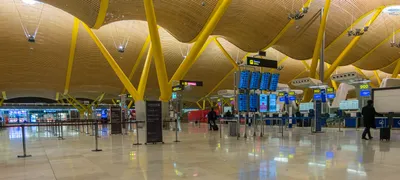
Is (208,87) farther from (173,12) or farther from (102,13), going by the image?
(102,13)

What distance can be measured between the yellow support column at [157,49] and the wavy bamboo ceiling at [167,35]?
2.30 metres

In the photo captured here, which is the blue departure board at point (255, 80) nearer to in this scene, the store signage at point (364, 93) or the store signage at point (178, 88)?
the store signage at point (178, 88)

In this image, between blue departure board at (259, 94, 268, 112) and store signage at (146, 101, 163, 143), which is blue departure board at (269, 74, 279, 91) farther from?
store signage at (146, 101, 163, 143)

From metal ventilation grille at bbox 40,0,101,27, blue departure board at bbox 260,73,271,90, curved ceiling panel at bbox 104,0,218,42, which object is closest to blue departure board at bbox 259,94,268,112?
blue departure board at bbox 260,73,271,90

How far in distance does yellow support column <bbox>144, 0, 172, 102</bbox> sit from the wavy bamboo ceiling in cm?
230

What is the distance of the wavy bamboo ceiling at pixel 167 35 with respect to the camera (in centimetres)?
1922

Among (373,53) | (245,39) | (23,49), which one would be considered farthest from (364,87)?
A: (23,49)

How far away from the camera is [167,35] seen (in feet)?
102

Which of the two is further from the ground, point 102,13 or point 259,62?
point 102,13

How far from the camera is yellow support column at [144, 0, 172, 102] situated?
15.5m

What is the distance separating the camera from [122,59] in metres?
32.6

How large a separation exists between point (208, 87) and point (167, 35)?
58.4 feet

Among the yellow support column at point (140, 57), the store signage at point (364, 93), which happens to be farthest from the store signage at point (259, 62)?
the yellow support column at point (140, 57)

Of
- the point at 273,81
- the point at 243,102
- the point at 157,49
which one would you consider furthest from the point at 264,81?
the point at 157,49
